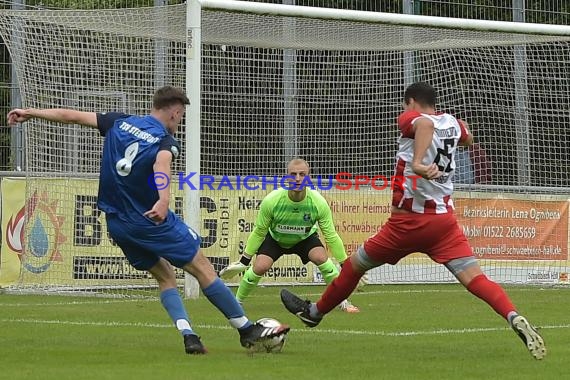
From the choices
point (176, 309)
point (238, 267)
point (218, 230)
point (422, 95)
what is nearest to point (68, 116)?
point (176, 309)

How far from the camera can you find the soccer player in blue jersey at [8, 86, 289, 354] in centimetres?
905

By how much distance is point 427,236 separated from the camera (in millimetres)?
9492

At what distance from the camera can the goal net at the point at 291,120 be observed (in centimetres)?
1675

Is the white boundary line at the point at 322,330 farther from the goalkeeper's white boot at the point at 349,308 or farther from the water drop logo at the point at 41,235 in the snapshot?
the water drop logo at the point at 41,235

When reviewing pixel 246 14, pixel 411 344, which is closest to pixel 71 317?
pixel 411 344

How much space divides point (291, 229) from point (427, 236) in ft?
15.8

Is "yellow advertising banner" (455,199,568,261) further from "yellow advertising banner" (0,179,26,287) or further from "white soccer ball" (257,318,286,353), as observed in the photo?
"white soccer ball" (257,318,286,353)

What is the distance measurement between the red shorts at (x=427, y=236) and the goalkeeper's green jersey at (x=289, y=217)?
15.0ft

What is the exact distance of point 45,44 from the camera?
16.7 meters

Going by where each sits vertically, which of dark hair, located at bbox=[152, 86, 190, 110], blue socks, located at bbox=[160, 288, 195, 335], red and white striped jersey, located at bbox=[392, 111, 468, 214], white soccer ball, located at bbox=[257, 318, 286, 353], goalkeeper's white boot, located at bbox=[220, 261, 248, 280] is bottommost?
white soccer ball, located at bbox=[257, 318, 286, 353]

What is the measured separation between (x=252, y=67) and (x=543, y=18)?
6.12 metres

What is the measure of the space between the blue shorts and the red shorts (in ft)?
5.22

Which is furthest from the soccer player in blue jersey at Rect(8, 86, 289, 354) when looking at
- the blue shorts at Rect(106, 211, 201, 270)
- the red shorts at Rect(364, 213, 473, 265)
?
the red shorts at Rect(364, 213, 473, 265)

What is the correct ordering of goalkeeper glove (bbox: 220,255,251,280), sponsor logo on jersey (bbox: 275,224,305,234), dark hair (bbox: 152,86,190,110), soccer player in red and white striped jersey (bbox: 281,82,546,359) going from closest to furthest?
dark hair (bbox: 152,86,190,110), soccer player in red and white striped jersey (bbox: 281,82,546,359), sponsor logo on jersey (bbox: 275,224,305,234), goalkeeper glove (bbox: 220,255,251,280)
